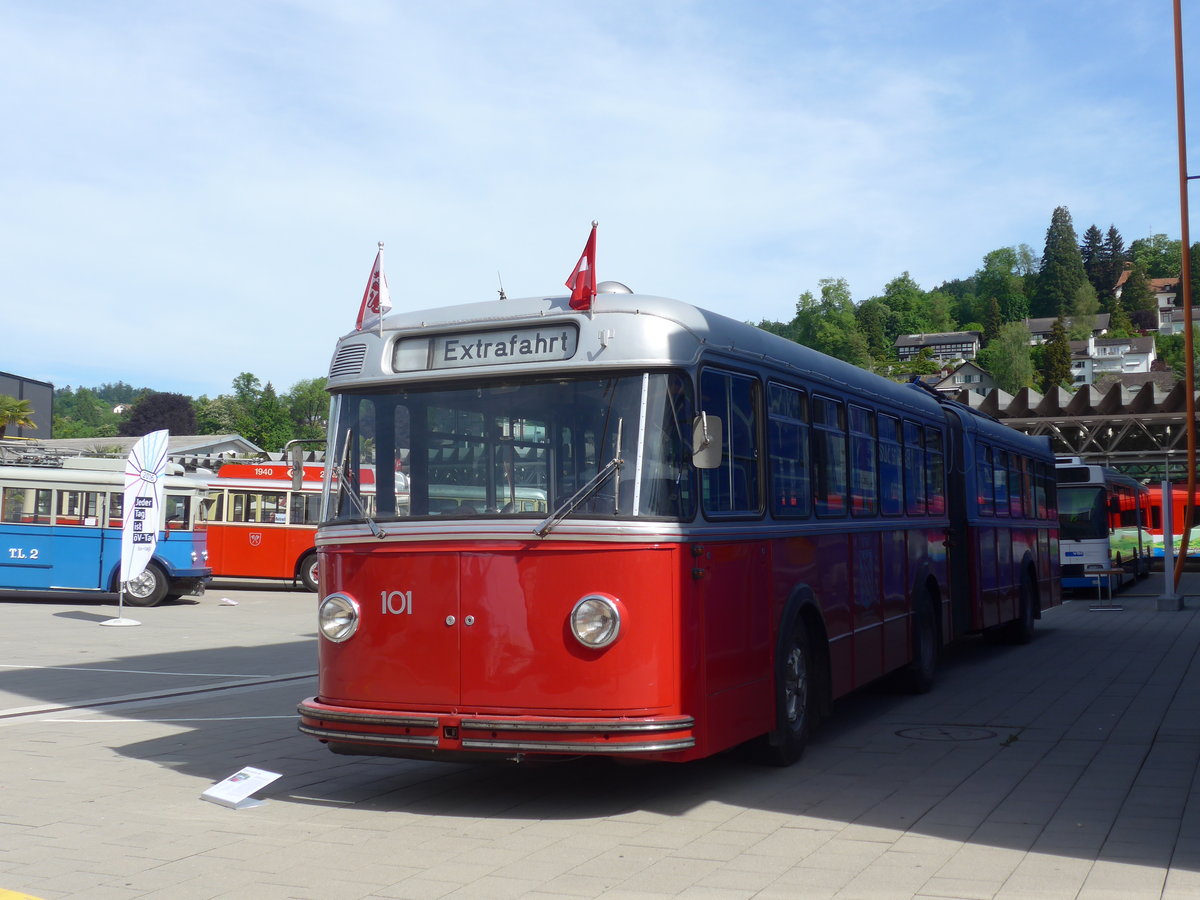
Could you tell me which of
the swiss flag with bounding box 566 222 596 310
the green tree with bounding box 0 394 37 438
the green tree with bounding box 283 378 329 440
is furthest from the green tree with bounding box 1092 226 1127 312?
the swiss flag with bounding box 566 222 596 310

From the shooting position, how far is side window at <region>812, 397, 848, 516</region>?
9.74 m

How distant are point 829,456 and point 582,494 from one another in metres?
3.35

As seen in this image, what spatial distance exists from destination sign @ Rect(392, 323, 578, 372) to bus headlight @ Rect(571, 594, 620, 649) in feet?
4.60

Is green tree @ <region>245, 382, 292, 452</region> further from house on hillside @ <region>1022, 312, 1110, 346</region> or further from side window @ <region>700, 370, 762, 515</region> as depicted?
side window @ <region>700, 370, 762, 515</region>

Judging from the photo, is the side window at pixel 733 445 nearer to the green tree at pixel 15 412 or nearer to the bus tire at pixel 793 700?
the bus tire at pixel 793 700

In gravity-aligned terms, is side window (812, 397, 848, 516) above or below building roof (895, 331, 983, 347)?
below

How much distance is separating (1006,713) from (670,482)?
5501 mm

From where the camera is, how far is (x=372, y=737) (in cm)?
750

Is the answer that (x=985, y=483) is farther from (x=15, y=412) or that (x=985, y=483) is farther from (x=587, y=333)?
(x=15, y=412)

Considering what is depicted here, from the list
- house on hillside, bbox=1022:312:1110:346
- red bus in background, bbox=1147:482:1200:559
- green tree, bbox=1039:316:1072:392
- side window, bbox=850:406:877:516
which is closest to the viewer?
side window, bbox=850:406:877:516

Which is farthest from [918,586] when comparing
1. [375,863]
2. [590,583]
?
[375,863]

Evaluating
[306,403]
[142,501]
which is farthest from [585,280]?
[306,403]

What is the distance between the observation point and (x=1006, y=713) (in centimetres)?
1139

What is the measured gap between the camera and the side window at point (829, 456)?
9.74 meters
